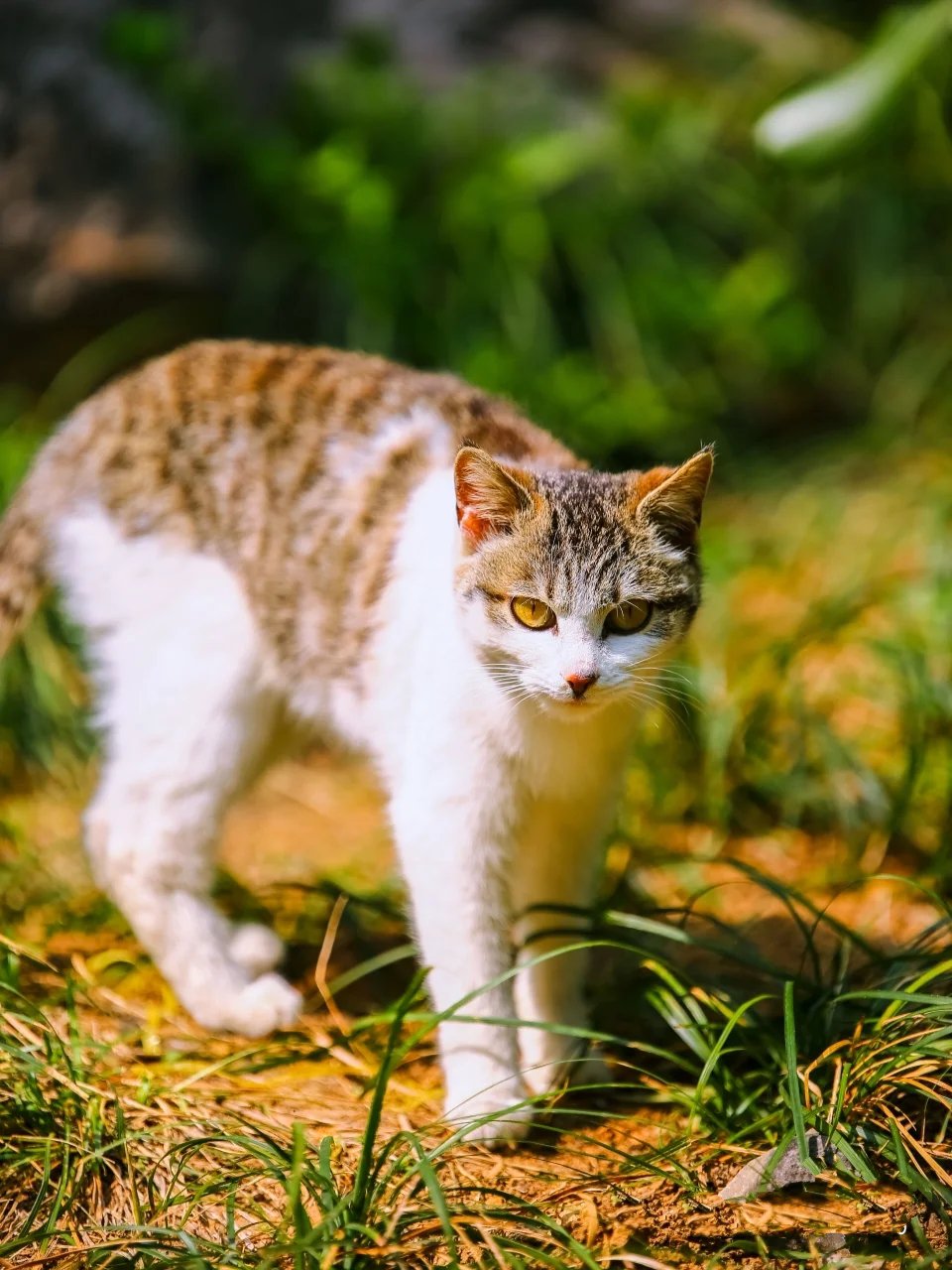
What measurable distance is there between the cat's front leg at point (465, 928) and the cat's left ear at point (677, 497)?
67 cm

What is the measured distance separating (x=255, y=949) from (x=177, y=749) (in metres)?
0.60

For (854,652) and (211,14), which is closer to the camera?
(854,652)

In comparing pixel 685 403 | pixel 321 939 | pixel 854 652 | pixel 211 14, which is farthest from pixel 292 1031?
pixel 211 14

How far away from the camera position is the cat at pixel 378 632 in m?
2.65

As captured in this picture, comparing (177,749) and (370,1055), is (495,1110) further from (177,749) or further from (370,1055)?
(177,749)

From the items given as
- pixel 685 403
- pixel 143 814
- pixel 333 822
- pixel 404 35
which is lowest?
pixel 333 822

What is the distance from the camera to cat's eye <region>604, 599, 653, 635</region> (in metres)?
2.63

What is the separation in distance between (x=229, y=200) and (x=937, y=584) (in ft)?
10.9

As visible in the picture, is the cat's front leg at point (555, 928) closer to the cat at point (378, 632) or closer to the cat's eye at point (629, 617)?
the cat at point (378, 632)

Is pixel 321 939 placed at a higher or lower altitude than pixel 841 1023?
lower

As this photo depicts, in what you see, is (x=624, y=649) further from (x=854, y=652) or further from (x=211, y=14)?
(x=211, y=14)

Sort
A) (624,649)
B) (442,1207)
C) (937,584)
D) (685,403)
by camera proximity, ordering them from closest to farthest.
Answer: (442,1207), (624,649), (937,584), (685,403)

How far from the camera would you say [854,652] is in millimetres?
4656

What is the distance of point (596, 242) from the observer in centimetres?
602
